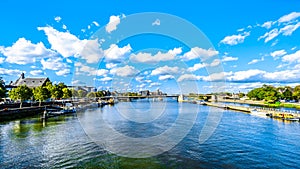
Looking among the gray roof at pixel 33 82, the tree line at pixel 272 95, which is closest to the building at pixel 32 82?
the gray roof at pixel 33 82

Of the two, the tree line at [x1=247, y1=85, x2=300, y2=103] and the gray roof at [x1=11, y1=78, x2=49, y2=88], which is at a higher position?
the gray roof at [x1=11, y1=78, x2=49, y2=88]

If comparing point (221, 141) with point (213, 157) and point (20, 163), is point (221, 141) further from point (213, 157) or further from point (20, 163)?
point (20, 163)

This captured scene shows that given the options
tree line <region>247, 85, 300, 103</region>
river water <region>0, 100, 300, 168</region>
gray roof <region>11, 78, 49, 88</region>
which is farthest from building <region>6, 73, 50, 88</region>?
tree line <region>247, 85, 300, 103</region>

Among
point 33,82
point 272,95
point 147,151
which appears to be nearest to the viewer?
point 147,151

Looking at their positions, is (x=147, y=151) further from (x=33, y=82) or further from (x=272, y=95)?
(x=272, y=95)

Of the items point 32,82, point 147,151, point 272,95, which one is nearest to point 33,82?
point 32,82

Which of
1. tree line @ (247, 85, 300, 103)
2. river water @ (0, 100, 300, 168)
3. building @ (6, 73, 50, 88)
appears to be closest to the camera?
river water @ (0, 100, 300, 168)

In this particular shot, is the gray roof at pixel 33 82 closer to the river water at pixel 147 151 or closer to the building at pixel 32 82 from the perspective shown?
the building at pixel 32 82

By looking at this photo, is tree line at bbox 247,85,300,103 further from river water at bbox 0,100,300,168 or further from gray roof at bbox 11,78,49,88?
gray roof at bbox 11,78,49,88

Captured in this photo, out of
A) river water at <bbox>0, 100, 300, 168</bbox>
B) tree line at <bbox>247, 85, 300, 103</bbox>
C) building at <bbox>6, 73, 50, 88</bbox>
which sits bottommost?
river water at <bbox>0, 100, 300, 168</bbox>

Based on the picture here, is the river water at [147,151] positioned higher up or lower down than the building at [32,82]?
lower down

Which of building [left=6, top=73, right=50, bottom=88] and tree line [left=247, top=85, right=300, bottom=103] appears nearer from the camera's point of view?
building [left=6, top=73, right=50, bottom=88]

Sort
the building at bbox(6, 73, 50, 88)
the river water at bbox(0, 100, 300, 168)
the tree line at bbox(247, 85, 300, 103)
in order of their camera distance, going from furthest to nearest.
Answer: the tree line at bbox(247, 85, 300, 103)
the building at bbox(6, 73, 50, 88)
the river water at bbox(0, 100, 300, 168)

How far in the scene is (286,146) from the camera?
2256 centimetres
